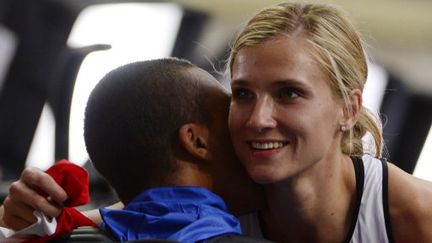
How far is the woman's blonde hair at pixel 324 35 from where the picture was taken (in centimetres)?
171

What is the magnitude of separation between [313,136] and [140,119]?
13.9 inches

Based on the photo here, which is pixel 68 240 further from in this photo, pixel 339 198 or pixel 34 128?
pixel 34 128

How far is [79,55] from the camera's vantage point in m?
4.38

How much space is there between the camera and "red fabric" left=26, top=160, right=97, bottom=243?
1436mm

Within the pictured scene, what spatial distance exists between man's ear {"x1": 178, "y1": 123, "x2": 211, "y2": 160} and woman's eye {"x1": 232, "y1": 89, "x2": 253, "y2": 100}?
0.59 ft

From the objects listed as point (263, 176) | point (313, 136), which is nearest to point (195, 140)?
point (263, 176)

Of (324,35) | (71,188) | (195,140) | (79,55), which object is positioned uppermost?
(324,35)

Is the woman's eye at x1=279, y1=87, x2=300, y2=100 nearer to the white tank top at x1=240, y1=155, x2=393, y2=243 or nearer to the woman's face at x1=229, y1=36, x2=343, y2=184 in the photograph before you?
the woman's face at x1=229, y1=36, x2=343, y2=184

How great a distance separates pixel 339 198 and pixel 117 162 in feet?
1.94

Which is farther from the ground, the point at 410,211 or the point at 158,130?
the point at 158,130

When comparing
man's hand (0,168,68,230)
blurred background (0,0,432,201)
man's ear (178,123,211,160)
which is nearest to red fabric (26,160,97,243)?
man's hand (0,168,68,230)

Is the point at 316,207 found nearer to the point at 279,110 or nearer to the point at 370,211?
the point at 370,211

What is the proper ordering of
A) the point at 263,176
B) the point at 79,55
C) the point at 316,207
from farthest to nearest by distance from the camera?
the point at 79,55 → the point at 316,207 → the point at 263,176

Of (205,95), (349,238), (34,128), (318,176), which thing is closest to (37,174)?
(205,95)
